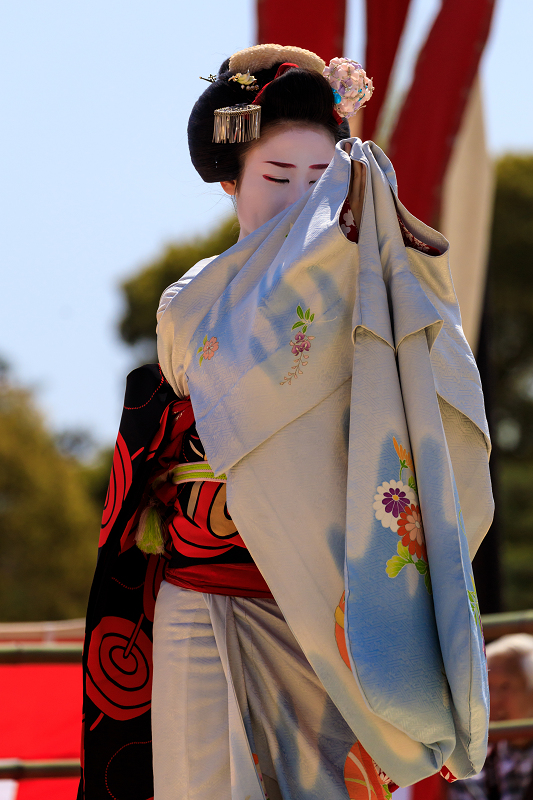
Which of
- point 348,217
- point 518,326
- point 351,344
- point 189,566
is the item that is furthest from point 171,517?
point 518,326

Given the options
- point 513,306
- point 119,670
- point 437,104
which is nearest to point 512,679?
point 119,670

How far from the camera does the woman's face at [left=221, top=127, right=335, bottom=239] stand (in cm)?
131

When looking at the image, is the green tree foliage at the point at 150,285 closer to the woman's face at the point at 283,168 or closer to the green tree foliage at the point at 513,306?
the green tree foliage at the point at 513,306

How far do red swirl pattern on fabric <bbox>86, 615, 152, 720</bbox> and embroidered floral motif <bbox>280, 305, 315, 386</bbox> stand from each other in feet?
1.74

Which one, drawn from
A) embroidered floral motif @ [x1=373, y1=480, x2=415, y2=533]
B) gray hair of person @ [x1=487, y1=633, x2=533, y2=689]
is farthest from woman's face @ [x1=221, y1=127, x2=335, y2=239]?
gray hair of person @ [x1=487, y1=633, x2=533, y2=689]

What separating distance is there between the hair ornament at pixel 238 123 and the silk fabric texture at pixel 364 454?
22 centimetres

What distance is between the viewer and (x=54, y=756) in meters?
2.45

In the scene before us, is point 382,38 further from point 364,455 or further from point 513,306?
point 513,306

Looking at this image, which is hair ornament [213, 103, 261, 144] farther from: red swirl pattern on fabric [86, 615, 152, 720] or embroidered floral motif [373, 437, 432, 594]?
red swirl pattern on fabric [86, 615, 152, 720]

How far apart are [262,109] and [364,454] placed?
66cm

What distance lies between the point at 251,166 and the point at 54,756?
1.93 metres

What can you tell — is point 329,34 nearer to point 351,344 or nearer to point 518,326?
point 351,344

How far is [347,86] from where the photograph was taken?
52.9 inches

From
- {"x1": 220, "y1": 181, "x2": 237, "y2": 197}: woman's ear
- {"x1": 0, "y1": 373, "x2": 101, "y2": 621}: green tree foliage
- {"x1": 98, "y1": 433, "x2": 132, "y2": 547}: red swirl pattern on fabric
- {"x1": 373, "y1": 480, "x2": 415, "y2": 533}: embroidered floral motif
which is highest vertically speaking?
{"x1": 220, "y1": 181, "x2": 237, "y2": 197}: woman's ear
